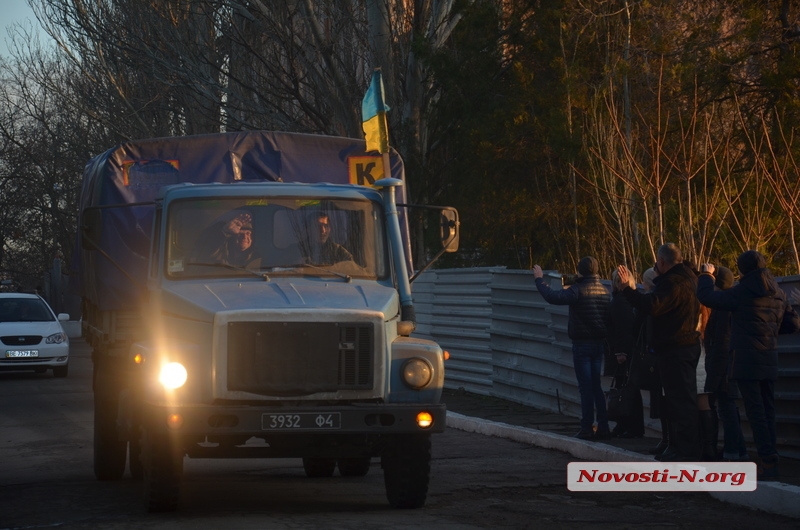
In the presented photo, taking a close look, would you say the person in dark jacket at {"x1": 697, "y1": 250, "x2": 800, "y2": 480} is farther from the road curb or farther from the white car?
the white car

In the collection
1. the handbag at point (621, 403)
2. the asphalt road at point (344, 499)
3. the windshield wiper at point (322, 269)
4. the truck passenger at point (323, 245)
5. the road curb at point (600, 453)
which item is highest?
the truck passenger at point (323, 245)

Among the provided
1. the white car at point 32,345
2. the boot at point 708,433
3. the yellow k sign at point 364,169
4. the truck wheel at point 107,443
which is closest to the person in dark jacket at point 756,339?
the boot at point 708,433

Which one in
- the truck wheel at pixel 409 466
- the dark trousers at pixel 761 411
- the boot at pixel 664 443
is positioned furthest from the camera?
the boot at pixel 664 443

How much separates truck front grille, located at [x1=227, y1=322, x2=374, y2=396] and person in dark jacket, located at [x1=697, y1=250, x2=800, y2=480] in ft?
10.0

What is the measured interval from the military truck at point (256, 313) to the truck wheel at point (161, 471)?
0.5 inches

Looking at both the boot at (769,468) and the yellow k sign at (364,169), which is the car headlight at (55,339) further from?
the boot at (769,468)

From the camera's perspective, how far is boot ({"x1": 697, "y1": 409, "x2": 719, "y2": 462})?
35.0 ft

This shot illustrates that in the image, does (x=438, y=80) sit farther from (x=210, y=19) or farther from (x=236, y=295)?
(x=236, y=295)

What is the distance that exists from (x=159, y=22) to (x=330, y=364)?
23.9 metres

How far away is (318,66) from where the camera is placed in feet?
Result: 91.9

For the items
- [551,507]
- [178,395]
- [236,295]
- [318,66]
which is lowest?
[551,507]

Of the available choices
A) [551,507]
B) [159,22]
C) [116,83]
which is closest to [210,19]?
[159,22]

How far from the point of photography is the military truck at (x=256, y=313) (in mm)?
8375

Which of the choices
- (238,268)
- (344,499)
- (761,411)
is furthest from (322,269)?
(761,411)
